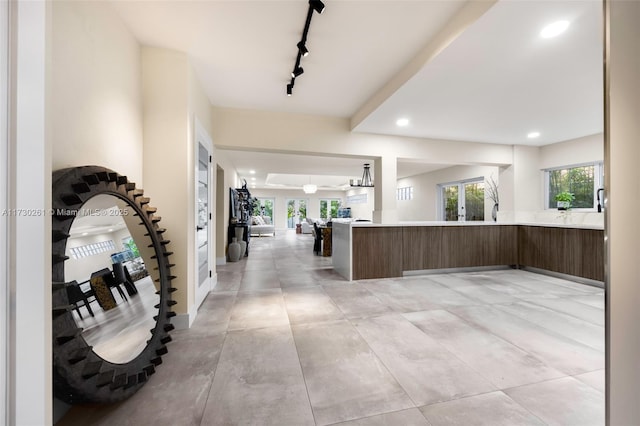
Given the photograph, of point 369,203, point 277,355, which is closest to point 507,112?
point 277,355

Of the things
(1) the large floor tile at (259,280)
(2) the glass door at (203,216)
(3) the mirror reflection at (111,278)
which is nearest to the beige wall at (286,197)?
(1) the large floor tile at (259,280)

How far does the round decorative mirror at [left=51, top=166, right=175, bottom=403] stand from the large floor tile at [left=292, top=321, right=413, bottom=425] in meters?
1.04

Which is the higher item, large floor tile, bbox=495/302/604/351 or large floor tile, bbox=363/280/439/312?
large floor tile, bbox=495/302/604/351

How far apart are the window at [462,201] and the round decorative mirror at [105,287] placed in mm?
7037

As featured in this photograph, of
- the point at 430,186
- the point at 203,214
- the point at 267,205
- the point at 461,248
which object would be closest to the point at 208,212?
the point at 203,214

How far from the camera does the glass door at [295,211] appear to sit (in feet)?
48.1

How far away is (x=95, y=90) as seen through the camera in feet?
5.52

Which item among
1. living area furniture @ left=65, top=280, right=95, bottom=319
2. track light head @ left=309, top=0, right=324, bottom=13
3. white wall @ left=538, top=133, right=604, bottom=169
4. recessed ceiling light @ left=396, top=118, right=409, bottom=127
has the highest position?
track light head @ left=309, top=0, right=324, bottom=13

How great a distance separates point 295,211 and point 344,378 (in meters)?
13.3

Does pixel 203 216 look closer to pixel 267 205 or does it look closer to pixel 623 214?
pixel 623 214

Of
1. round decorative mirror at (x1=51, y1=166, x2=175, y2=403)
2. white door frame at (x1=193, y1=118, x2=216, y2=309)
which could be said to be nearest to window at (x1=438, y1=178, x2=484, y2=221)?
white door frame at (x1=193, y1=118, x2=216, y2=309)

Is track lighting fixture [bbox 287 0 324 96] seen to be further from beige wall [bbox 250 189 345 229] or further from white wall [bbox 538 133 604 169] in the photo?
beige wall [bbox 250 189 345 229]

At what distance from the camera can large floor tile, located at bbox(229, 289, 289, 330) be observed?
249 centimetres

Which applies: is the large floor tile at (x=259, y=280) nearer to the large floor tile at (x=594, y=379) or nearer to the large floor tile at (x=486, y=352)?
the large floor tile at (x=486, y=352)
